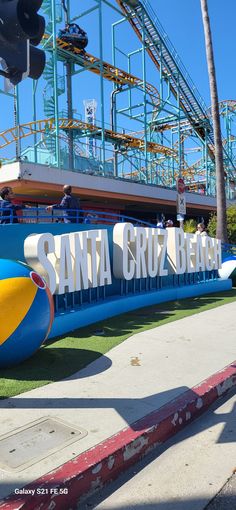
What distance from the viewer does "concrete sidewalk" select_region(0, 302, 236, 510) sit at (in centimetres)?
300

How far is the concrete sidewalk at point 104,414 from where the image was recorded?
3.00 m

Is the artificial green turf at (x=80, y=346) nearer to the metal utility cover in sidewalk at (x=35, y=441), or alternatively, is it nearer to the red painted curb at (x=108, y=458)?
the metal utility cover in sidewalk at (x=35, y=441)

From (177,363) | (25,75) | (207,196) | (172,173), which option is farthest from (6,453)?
(207,196)

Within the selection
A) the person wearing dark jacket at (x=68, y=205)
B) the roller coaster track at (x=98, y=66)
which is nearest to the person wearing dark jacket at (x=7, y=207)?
the person wearing dark jacket at (x=68, y=205)

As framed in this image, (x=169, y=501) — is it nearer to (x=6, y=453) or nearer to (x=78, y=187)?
(x=6, y=453)

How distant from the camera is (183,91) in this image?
26156 mm

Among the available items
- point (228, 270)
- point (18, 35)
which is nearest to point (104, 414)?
point (18, 35)

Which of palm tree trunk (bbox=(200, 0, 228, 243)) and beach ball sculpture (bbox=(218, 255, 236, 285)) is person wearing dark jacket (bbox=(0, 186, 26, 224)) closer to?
beach ball sculpture (bbox=(218, 255, 236, 285))

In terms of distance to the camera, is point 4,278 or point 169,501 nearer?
point 169,501

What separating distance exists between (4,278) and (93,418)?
203cm

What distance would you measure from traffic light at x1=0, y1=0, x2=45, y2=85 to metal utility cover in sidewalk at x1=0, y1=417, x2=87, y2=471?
333 cm

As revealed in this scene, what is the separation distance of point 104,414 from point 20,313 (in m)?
1.65

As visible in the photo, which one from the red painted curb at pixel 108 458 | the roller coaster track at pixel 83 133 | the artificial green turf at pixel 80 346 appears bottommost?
the red painted curb at pixel 108 458

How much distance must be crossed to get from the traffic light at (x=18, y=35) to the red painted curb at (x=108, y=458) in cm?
353
